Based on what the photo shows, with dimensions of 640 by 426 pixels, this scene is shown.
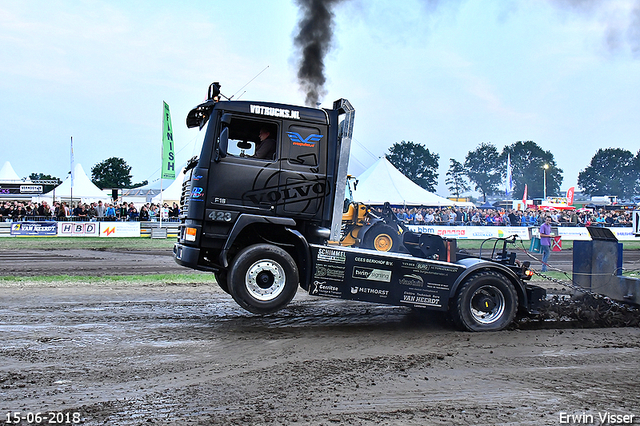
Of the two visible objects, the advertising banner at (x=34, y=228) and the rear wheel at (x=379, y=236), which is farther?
the advertising banner at (x=34, y=228)

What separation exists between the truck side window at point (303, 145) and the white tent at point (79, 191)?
3592 cm

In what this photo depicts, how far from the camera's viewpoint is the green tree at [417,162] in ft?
381

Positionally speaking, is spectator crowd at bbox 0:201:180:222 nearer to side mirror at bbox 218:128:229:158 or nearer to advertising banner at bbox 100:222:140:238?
advertising banner at bbox 100:222:140:238

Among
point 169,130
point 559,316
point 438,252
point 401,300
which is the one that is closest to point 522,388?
point 401,300

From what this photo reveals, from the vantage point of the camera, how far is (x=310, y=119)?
21.9 feet

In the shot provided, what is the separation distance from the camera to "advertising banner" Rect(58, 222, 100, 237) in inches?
1031

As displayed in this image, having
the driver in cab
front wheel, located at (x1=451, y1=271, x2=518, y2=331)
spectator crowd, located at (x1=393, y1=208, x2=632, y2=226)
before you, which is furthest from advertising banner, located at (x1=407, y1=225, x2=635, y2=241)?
the driver in cab

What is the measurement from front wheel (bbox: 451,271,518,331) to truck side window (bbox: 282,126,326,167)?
2.65 metres

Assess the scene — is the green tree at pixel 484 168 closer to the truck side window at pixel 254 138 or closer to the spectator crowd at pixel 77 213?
the spectator crowd at pixel 77 213

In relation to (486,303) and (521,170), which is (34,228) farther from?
(521,170)

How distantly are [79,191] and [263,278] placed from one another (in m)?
37.8

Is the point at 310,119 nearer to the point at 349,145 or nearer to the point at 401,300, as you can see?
the point at 349,145

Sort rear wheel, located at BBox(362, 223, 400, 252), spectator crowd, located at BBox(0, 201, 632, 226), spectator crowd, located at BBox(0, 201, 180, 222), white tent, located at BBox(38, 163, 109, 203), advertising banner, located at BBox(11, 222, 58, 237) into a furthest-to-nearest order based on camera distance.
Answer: white tent, located at BBox(38, 163, 109, 203)
spectator crowd, located at BBox(0, 201, 632, 226)
spectator crowd, located at BBox(0, 201, 180, 222)
advertising banner, located at BBox(11, 222, 58, 237)
rear wheel, located at BBox(362, 223, 400, 252)

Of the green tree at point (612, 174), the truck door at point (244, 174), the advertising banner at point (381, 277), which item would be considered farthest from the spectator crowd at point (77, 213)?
the green tree at point (612, 174)
